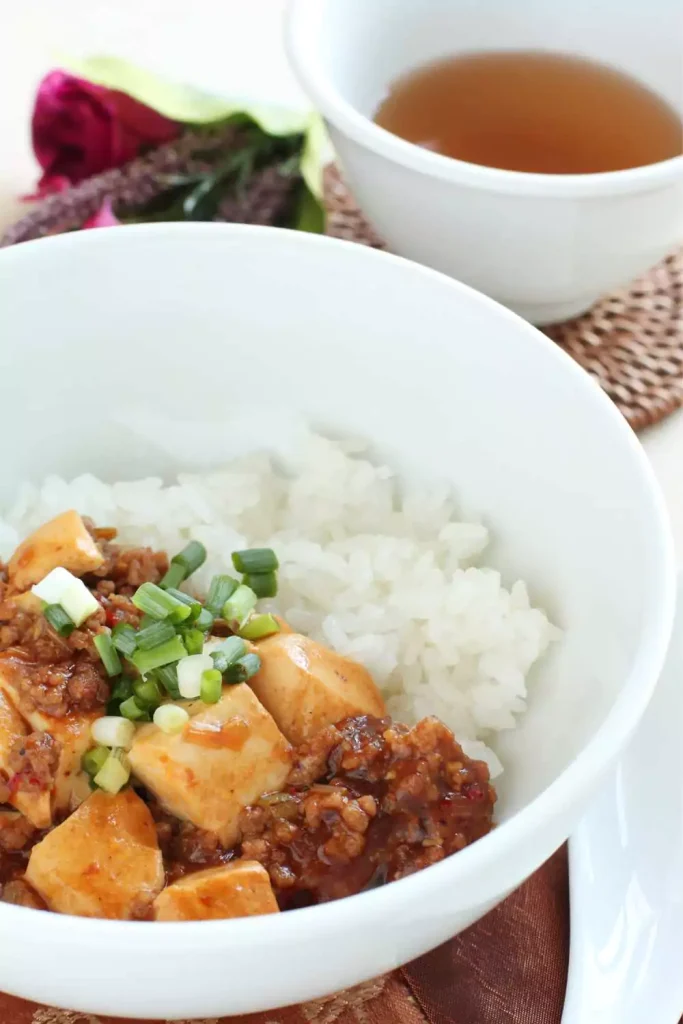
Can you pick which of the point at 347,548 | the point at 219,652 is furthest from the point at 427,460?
the point at 219,652

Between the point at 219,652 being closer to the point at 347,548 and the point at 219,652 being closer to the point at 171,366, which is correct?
the point at 347,548

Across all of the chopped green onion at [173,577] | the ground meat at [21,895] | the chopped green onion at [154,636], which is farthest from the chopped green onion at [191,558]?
the ground meat at [21,895]

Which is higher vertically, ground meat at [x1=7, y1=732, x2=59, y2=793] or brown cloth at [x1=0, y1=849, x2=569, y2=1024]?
ground meat at [x1=7, y1=732, x2=59, y2=793]

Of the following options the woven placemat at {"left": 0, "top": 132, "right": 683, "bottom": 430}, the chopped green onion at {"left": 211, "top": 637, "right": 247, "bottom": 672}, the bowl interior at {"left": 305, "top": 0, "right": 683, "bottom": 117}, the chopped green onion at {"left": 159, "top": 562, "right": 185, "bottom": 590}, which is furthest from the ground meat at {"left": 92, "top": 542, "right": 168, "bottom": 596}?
the bowl interior at {"left": 305, "top": 0, "right": 683, "bottom": 117}

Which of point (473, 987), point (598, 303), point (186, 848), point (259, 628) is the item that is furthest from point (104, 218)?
point (473, 987)

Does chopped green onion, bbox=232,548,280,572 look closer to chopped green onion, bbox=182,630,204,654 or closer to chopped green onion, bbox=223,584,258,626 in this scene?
chopped green onion, bbox=223,584,258,626

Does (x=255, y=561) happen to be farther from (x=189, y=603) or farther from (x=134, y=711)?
(x=134, y=711)
